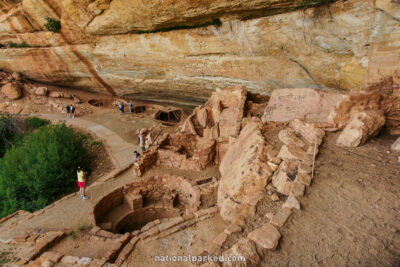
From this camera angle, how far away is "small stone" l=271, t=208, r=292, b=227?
3.02m

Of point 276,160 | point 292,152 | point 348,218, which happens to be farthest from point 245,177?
point 348,218

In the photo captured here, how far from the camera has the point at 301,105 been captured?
6578mm

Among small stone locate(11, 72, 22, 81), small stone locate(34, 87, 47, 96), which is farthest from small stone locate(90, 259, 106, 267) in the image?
small stone locate(11, 72, 22, 81)

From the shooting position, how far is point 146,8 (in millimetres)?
8680

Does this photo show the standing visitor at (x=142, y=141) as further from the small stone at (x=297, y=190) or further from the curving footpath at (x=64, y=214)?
the small stone at (x=297, y=190)

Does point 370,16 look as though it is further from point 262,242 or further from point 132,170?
point 132,170

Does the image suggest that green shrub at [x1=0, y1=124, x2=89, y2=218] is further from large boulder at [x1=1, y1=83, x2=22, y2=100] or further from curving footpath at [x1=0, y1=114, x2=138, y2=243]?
large boulder at [x1=1, y1=83, x2=22, y2=100]

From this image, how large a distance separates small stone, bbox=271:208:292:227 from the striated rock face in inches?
202

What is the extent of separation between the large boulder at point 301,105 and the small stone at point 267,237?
3996mm

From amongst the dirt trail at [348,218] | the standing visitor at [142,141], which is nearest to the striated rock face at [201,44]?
the dirt trail at [348,218]

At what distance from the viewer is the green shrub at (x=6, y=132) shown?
1311 cm

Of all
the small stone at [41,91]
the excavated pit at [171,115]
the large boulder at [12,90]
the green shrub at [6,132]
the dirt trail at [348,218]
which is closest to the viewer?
the dirt trail at [348,218]

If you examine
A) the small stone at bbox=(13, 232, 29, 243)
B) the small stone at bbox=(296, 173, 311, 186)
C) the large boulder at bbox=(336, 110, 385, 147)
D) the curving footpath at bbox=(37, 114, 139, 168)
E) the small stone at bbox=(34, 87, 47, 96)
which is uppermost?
the small stone at bbox=(34, 87, 47, 96)

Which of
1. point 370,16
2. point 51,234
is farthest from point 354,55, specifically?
point 51,234
